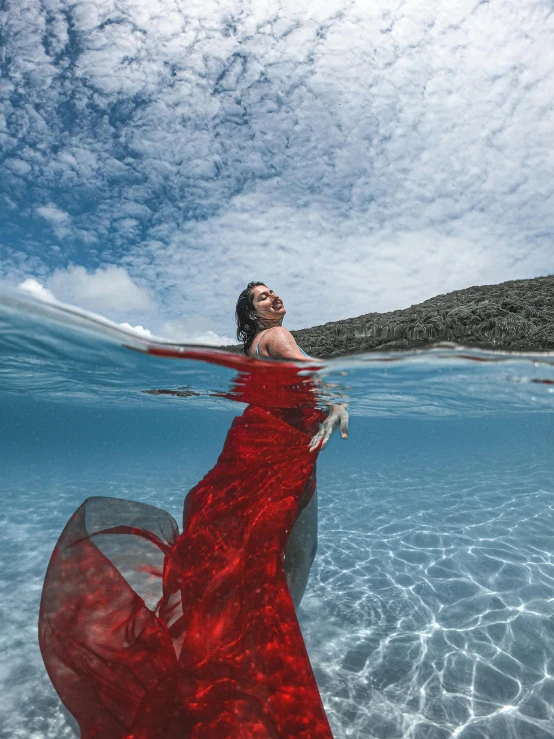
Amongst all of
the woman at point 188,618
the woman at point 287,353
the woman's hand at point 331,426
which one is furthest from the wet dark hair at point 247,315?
the woman at point 188,618

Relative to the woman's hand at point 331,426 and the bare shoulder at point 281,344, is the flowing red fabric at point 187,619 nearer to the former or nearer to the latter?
the woman's hand at point 331,426

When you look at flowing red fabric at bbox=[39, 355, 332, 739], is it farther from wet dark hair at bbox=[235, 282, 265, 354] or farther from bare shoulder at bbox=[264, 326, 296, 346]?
wet dark hair at bbox=[235, 282, 265, 354]

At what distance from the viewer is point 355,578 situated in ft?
28.8

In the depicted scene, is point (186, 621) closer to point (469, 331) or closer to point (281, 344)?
point (281, 344)

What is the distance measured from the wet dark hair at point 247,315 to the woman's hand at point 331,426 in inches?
68.3

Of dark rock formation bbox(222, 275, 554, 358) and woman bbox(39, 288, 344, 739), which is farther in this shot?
dark rock formation bbox(222, 275, 554, 358)

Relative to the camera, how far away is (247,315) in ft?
18.6

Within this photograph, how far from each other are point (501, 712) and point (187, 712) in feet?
14.1

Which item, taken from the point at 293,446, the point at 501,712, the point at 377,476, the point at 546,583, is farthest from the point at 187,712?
the point at 377,476

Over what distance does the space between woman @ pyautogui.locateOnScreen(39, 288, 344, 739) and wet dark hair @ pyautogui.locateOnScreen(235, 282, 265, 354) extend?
2312mm

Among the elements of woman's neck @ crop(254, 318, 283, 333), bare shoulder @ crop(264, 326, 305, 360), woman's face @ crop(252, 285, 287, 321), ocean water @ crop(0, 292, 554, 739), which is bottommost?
ocean water @ crop(0, 292, 554, 739)

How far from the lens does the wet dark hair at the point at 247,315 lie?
220 inches

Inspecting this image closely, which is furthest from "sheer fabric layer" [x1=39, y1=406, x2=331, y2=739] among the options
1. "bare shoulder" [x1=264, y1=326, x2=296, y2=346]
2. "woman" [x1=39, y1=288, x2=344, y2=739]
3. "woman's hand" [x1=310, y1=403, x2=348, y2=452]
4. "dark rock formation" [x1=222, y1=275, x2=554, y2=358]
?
"dark rock formation" [x1=222, y1=275, x2=554, y2=358]

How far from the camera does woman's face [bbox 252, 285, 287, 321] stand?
5523mm
